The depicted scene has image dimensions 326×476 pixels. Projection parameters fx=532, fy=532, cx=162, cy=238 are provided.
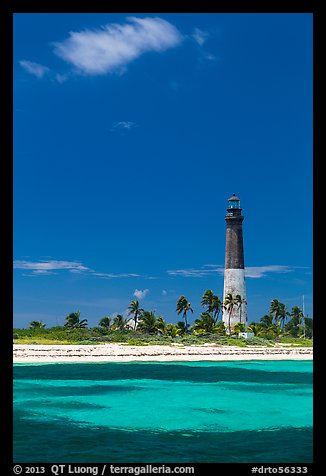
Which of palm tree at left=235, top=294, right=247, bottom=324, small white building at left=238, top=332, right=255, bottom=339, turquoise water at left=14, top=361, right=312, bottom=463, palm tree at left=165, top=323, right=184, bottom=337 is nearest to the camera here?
turquoise water at left=14, top=361, right=312, bottom=463

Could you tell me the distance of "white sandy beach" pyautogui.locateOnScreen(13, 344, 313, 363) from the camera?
36.7m

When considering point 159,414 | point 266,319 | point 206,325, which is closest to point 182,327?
point 206,325

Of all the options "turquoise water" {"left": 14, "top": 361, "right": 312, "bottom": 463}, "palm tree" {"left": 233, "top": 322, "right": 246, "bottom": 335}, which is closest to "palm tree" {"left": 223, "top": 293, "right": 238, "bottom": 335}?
"palm tree" {"left": 233, "top": 322, "right": 246, "bottom": 335}

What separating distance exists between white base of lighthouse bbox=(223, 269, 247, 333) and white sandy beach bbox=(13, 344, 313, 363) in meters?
10.4

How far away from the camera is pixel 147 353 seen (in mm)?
40500

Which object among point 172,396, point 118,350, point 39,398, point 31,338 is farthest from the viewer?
point 31,338

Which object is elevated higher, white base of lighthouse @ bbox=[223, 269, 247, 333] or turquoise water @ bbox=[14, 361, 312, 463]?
white base of lighthouse @ bbox=[223, 269, 247, 333]

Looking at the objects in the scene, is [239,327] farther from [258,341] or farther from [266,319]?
[266,319]

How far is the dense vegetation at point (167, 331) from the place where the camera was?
156ft

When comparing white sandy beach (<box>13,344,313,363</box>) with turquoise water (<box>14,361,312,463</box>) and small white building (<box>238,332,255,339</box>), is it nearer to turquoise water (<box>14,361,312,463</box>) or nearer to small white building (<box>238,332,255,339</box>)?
turquoise water (<box>14,361,312,463</box>)
